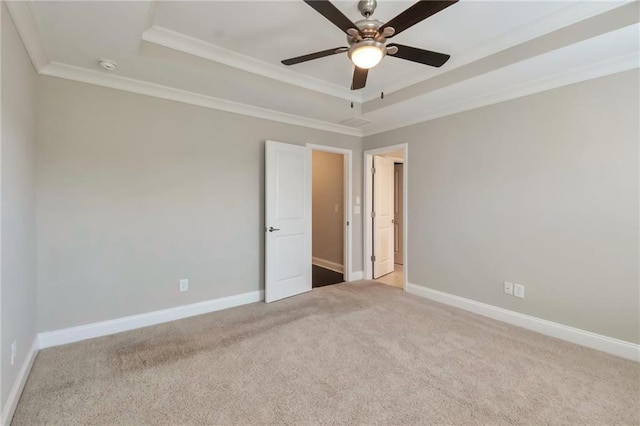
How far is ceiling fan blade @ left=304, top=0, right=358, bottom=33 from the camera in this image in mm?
1550

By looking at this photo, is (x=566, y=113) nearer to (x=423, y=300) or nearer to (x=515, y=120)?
(x=515, y=120)

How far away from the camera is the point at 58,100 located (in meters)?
2.58

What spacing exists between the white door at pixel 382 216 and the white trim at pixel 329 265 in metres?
0.76

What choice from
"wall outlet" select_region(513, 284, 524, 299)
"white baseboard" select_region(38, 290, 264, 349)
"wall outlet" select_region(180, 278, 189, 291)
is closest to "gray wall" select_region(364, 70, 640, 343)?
"wall outlet" select_region(513, 284, 524, 299)

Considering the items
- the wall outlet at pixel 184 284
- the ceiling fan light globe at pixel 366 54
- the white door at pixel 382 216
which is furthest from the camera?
the white door at pixel 382 216

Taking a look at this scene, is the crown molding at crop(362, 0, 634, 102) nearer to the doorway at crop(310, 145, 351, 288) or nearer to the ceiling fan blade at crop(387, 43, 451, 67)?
the ceiling fan blade at crop(387, 43, 451, 67)

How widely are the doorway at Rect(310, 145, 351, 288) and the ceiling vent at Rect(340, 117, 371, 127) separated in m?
0.76

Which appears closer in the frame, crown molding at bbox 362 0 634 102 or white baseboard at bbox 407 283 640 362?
crown molding at bbox 362 0 634 102

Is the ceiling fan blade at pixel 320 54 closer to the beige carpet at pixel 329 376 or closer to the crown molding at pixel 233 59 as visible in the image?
the crown molding at pixel 233 59

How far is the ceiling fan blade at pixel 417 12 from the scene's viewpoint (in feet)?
5.00

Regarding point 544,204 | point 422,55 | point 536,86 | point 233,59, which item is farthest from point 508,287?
point 233,59

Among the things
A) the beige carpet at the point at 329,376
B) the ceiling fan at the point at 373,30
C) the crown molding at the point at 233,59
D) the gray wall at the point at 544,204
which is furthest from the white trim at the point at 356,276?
the ceiling fan at the point at 373,30

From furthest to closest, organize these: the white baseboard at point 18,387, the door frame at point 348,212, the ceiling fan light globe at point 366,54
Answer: the door frame at point 348,212 < the ceiling fan light globe at point 366,54 < the white baseboard at point 18,387

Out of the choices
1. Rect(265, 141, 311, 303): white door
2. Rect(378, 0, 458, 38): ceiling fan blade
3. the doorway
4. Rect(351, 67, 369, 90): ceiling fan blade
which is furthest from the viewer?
the doorway
